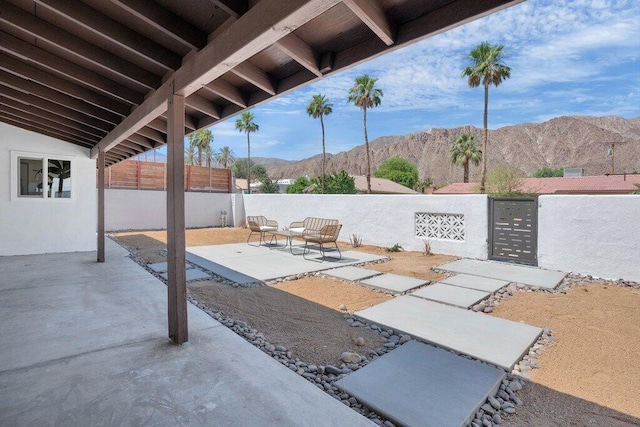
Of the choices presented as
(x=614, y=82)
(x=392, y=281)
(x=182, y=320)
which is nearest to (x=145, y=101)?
(x=182, y=320)

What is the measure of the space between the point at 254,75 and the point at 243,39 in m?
0.81

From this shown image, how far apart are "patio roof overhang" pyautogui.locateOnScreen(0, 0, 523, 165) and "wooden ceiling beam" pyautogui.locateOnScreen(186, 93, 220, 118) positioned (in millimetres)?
12

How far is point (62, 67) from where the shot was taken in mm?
3383

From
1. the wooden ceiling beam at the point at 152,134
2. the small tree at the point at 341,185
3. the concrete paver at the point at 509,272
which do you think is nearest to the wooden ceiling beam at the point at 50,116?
the wooden ceiling beam at the point at 152,134

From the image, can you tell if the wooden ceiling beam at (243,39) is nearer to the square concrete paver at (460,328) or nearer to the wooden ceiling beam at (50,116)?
the square concrete paver at (460,328)

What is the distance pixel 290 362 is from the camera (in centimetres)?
278

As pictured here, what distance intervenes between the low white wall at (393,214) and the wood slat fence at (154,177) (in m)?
5.15

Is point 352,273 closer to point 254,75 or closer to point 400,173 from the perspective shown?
point 254,75

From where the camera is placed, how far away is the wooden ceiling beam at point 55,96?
13.2 ft

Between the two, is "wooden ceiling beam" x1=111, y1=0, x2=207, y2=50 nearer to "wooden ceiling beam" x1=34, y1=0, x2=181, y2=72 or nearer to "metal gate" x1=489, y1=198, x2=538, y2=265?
"wooden ceiling beam" x1=34, y1=0, x2=181, y2=72

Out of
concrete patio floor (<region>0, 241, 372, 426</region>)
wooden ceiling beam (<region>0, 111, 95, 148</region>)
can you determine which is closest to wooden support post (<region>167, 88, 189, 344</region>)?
concrete patio floor (<region>0, 241, 372, 426</region>)

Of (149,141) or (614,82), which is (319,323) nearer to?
(149,141)

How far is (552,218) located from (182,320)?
6904 mm

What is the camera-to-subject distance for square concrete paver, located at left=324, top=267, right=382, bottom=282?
19.2ft
